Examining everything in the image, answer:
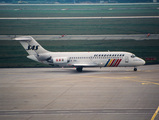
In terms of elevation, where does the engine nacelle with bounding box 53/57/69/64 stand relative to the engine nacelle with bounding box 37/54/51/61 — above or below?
below

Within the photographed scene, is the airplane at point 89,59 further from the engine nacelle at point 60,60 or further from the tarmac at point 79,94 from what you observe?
the tarmac at point 79,94

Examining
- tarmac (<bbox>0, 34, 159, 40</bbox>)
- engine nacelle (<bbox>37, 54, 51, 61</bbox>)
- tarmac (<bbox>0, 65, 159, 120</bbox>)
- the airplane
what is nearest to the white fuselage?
the airplane

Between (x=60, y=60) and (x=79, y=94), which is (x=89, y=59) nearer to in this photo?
(x=60, y=60)

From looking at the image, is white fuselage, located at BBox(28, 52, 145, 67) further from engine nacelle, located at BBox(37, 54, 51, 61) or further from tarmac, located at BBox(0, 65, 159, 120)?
tarmac, located at BBox(0, 65, 159, 120)

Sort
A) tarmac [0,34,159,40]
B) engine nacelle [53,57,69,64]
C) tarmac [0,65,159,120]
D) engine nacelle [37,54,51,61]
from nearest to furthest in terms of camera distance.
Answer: tarmac [0,65,159,120]
engine nacelle [53,57,69,64]
engine nacelle [37,54,51,61]
tarmac [0,34,159,40]

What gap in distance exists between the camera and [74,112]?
27.1 meters

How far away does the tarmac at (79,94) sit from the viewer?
26656mm

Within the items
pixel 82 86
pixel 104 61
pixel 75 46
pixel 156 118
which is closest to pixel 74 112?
pixel 156 118

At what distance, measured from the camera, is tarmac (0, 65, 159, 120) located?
26.7 meters

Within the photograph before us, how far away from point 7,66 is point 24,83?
14787 millimetres

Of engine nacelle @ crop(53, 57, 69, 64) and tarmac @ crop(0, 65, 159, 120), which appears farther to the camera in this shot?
engine nacelle @ crop(53, 57, 69, 64)

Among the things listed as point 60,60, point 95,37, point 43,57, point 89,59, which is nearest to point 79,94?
point 89,59

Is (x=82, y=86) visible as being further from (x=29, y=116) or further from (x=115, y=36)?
(x=115, y=36)

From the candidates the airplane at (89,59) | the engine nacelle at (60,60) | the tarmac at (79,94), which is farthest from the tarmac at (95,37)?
the engine nacelle at (60,60)
